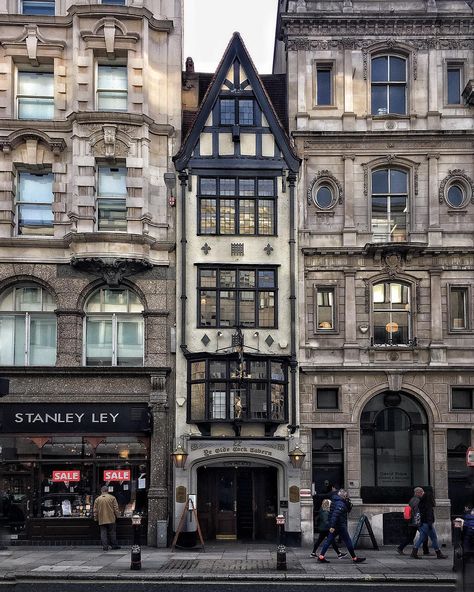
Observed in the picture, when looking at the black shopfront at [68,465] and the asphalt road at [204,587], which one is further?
the black shopfront at [68,465]

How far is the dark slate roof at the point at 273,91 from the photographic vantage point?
31.3 meters

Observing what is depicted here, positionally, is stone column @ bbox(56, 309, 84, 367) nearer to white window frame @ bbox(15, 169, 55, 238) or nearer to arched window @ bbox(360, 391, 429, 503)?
white window frame @ bbox(15, 169, 55, 238)

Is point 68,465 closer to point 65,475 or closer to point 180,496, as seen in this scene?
point 65,475

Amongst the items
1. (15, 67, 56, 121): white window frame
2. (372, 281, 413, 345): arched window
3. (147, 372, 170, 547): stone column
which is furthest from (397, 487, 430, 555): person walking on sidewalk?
(15, 67, 56, 121): white window frame

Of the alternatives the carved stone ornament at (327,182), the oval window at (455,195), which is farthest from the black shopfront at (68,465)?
the oval window at (455,195)

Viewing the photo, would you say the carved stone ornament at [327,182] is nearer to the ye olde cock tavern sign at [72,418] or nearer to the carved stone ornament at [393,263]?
the carved stone ornament at [393,263]

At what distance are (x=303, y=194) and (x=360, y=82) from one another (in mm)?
4498

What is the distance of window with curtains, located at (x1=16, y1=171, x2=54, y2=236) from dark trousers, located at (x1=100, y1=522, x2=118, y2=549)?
9778mm

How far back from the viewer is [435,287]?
29.5 metres

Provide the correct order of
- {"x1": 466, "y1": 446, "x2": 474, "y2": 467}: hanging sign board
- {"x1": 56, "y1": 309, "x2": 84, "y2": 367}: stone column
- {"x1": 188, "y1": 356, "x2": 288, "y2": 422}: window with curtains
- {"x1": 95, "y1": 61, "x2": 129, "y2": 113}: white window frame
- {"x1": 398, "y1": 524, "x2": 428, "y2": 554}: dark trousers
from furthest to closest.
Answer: {"x1": 95, "y1": 61, "x2": 129, "y2": 113}: white window frame
{"x1": 56, "y1": 309, "x2": 84, "y2": 367}: stone column
{"x1": 188, "y1": 356, "x2": 288, "y2": 422}: window with curtains
{"x1": 466, "y1": 446, "x2": 474, "y2": 467}: hanging sign board
{"x1": 398, "y1": 524, "x2": 428, "y2": 554}: dark trousers

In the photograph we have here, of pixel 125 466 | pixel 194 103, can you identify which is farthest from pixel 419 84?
pixel 125 466

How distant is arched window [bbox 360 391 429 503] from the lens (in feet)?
94.0

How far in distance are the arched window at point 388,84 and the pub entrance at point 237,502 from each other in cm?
1317

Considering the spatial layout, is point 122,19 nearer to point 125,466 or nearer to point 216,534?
point 125,466
